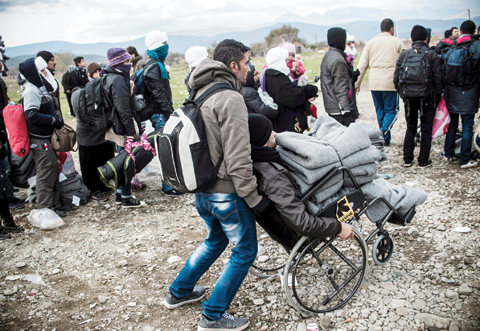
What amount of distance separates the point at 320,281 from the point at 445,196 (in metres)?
2.41

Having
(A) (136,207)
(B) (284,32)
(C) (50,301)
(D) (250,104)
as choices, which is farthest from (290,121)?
(B) (284,32)

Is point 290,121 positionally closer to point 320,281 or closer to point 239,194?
point 320,281

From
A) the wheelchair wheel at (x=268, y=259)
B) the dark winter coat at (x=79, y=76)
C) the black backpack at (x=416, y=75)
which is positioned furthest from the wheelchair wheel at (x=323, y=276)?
the dark winter coat at (x=79, y=76)

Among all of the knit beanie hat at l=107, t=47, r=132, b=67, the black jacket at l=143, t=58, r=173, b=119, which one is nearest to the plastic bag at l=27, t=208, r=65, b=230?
the black jacket at l=143, t=58, r=173, b=119

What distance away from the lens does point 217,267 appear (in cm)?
353

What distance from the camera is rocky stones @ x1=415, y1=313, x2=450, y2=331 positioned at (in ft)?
8.01

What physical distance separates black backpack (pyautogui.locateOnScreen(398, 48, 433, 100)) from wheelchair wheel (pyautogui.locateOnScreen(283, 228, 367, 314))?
8.83 ft

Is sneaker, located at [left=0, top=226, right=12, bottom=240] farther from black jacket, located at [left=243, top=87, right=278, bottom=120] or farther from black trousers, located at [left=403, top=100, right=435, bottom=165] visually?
black trousers, located at [left=403, top=100, right=435, bottom=165]

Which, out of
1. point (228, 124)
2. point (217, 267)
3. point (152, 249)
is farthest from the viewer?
point (152, 249)

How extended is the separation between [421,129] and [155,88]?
4.07m

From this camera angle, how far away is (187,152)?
215 cm

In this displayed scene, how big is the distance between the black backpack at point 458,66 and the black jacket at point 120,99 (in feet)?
14.6

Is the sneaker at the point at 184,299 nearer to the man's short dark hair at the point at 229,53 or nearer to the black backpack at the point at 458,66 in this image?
the man's short dark hair at the point at 229,53

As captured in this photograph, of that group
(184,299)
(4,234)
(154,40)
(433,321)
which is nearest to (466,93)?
(433,321)
